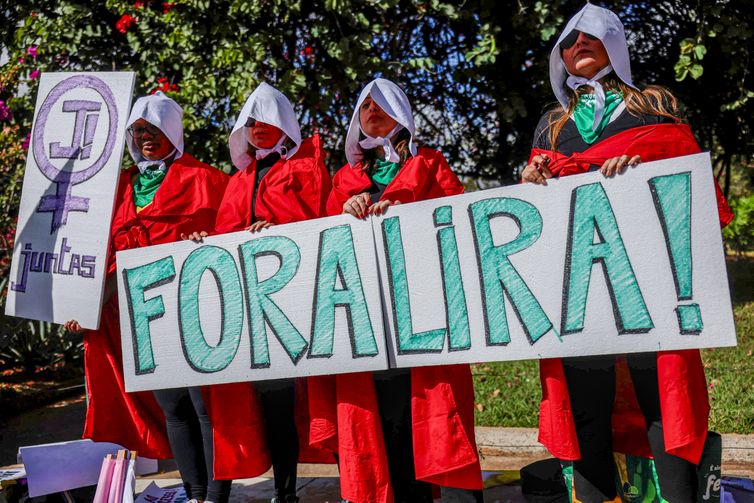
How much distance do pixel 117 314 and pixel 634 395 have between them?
2304 millimetres

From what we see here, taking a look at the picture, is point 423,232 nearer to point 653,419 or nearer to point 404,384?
point 404,384

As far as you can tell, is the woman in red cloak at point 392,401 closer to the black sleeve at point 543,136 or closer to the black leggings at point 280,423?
the black leggings at point 280,423

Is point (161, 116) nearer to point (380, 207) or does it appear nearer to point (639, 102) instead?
point (380, 207)

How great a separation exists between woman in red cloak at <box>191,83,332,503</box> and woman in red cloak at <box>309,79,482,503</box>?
0.18 m

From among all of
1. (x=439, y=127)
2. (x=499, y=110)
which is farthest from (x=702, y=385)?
(x=439, y=127)

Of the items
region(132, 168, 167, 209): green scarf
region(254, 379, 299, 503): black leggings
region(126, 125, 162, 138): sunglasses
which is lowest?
region(254, 379, 299, 503): black leggings

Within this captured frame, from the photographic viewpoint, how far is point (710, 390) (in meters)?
5.05

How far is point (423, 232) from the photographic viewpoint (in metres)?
2.74

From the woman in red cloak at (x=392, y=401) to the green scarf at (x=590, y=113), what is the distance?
53 cm

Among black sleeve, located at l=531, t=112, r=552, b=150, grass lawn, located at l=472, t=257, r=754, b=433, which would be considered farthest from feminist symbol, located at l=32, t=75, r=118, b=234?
grass lawn, located at l=472, t=257, r=754, b=433

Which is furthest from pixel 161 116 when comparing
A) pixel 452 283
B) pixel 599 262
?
pixel 599 262

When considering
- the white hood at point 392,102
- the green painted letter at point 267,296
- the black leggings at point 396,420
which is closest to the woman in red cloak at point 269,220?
the green painted letter at point 267,296

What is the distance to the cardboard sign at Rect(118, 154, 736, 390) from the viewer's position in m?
2.38

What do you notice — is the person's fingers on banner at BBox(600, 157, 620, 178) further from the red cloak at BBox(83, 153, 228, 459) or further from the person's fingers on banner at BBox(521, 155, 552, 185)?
the red cloak at BBox(83, 153, 228, 459)
